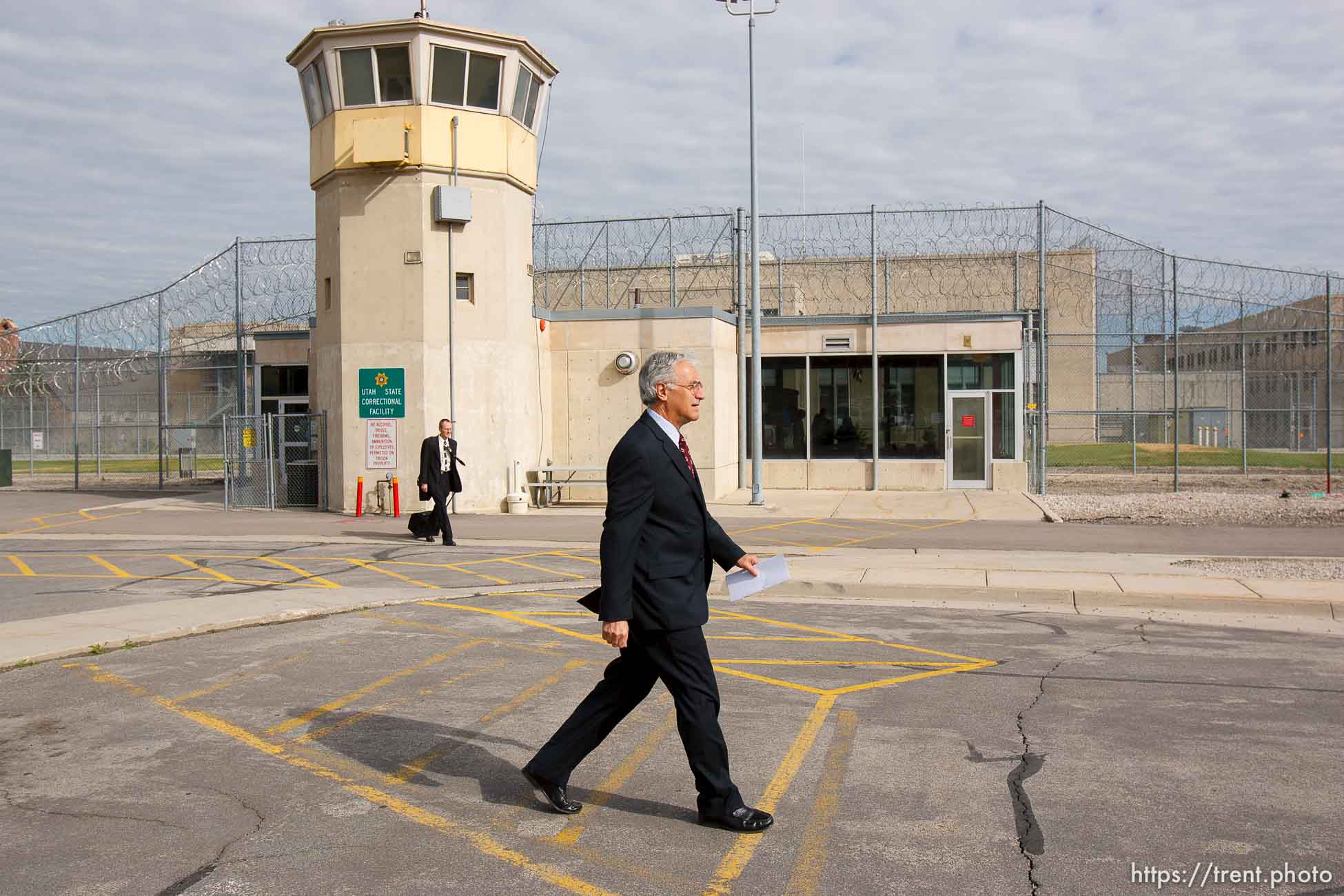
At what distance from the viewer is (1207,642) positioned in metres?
9.43

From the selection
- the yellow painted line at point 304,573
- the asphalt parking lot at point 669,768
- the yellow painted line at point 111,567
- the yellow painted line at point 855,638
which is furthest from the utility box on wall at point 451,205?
the asphalt parking lot at point 669,768

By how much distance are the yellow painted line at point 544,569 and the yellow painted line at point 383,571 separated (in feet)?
5.17

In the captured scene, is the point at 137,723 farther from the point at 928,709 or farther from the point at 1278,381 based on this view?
the point at 1278,381

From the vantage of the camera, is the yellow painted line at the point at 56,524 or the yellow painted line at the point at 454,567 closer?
the yellow painted line at the point at 454,567

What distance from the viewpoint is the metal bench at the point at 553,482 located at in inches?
926

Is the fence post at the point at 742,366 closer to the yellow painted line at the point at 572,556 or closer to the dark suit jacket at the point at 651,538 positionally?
the yellow painted line at the point at 572,556

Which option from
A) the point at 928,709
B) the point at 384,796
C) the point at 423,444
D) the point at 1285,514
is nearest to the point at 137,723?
the point at 384,796

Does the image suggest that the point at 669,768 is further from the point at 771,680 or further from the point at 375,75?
the point at 375,75

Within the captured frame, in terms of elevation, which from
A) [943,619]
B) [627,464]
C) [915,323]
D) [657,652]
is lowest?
[943,619]

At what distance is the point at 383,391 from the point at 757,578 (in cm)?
1782

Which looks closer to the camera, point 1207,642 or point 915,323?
point 1207,642

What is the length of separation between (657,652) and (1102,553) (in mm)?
11600

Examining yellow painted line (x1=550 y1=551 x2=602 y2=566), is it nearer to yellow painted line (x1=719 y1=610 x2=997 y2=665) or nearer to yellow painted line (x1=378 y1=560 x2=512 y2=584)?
yellow painted line (x1=378 y1=560 x2=512 y2=584)

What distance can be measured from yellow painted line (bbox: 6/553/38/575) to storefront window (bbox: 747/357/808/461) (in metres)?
16.4
